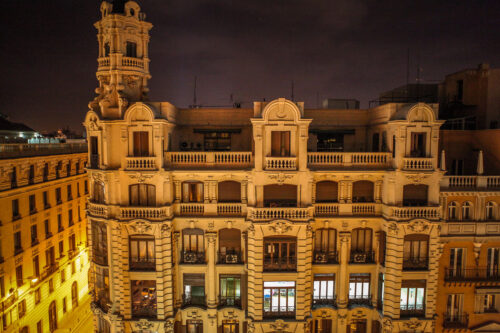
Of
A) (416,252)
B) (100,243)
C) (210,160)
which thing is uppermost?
(210,160)

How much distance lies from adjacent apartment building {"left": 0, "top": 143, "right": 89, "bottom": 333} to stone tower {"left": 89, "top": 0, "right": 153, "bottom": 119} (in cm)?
1333

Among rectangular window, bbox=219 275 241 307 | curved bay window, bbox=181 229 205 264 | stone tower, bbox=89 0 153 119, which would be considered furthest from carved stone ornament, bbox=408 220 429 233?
stone tower, bbox=89 0 153 119

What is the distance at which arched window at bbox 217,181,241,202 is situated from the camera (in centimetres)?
3325

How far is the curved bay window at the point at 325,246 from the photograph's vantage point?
33500 mm

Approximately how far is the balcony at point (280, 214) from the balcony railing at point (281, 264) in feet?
13.7

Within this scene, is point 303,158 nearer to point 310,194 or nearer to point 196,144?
point 310,194

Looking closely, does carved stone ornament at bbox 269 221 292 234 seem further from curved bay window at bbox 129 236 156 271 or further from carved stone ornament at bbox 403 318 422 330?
carved stone ornament at bbox 403 318 422 330

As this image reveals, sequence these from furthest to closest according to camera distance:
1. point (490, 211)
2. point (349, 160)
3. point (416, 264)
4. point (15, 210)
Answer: point (15, 210), point (490, 211), point (349, 160), point (416, 264)

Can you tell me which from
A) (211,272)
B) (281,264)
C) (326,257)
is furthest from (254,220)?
(326,257)

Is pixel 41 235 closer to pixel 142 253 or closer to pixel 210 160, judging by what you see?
pixel 142 253

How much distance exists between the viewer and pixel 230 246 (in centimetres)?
3353

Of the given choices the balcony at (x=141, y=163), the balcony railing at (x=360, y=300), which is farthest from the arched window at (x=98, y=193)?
the balcony railing at (x=360, y=300)

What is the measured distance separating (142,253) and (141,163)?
357 inches

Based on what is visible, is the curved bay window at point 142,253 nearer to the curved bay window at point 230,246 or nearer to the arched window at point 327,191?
the curved bay window at point 230,246
